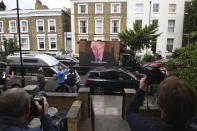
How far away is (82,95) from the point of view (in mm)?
4816

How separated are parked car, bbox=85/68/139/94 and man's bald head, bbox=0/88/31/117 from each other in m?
6.28

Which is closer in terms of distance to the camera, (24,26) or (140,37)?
(140,37)

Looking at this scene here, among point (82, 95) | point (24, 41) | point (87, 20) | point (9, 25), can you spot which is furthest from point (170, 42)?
point (9, 25)

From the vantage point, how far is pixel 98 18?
76.5 feet

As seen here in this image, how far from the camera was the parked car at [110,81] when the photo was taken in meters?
7.58

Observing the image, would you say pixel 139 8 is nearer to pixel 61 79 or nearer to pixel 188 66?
pixel 61 79

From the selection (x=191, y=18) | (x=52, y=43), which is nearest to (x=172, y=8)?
(x=191, y=18)

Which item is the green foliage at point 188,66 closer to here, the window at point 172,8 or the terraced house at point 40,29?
the terraced house at point 40,29

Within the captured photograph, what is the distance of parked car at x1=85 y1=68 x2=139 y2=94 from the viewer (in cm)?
758

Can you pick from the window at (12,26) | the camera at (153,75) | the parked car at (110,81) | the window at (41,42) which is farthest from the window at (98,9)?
the camera at (153,75)

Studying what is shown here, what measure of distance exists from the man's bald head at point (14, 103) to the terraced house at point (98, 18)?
75.5 feet

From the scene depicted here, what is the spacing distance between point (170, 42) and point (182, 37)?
80.1 inches

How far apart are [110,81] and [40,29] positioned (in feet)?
70.7

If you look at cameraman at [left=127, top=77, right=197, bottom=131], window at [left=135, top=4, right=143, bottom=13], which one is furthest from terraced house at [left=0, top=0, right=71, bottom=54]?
cameraman at [left=127, top=77, right=197, bottom=131]
